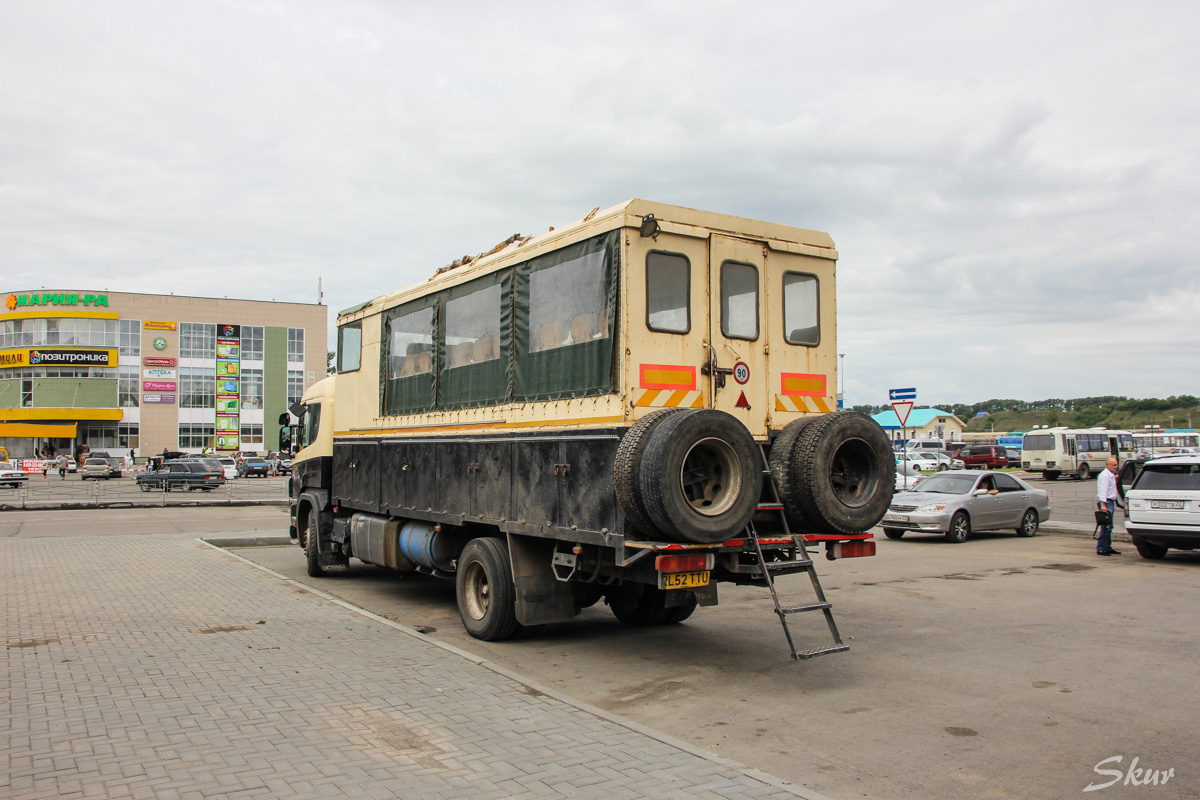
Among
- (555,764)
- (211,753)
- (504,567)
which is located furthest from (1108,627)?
(211,753)

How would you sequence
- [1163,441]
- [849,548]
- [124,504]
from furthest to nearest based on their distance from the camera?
1. [1163,441]
2. [124,504]
3. [849,548]

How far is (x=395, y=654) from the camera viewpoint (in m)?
7.60

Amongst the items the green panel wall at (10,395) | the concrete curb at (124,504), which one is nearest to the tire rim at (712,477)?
the concrete curb at (124,504)

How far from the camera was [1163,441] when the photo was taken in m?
59.9

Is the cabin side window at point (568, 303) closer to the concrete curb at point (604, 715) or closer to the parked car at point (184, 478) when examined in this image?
the concrete curb at point (604, 715)

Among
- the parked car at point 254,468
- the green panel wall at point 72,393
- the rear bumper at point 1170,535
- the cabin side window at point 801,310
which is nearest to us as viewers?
the cabin side window at point 801,310

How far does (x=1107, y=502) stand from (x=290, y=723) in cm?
1520

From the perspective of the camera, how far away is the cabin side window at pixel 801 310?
313 inches

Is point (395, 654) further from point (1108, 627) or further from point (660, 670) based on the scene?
point (1108, 627)

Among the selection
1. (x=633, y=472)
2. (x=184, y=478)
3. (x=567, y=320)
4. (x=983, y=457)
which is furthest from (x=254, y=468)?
(x=633, y=472)

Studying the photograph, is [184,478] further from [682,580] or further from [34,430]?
[34,430]

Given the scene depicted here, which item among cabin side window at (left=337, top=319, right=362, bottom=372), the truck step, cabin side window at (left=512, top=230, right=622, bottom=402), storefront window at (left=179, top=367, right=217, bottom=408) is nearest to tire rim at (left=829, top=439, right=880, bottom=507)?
the truck step

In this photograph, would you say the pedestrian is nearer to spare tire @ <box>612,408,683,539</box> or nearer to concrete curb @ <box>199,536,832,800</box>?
spare tire @ <box>612,408,683,539</box>

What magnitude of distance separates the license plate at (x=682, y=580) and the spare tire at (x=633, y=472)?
1.05 ft
